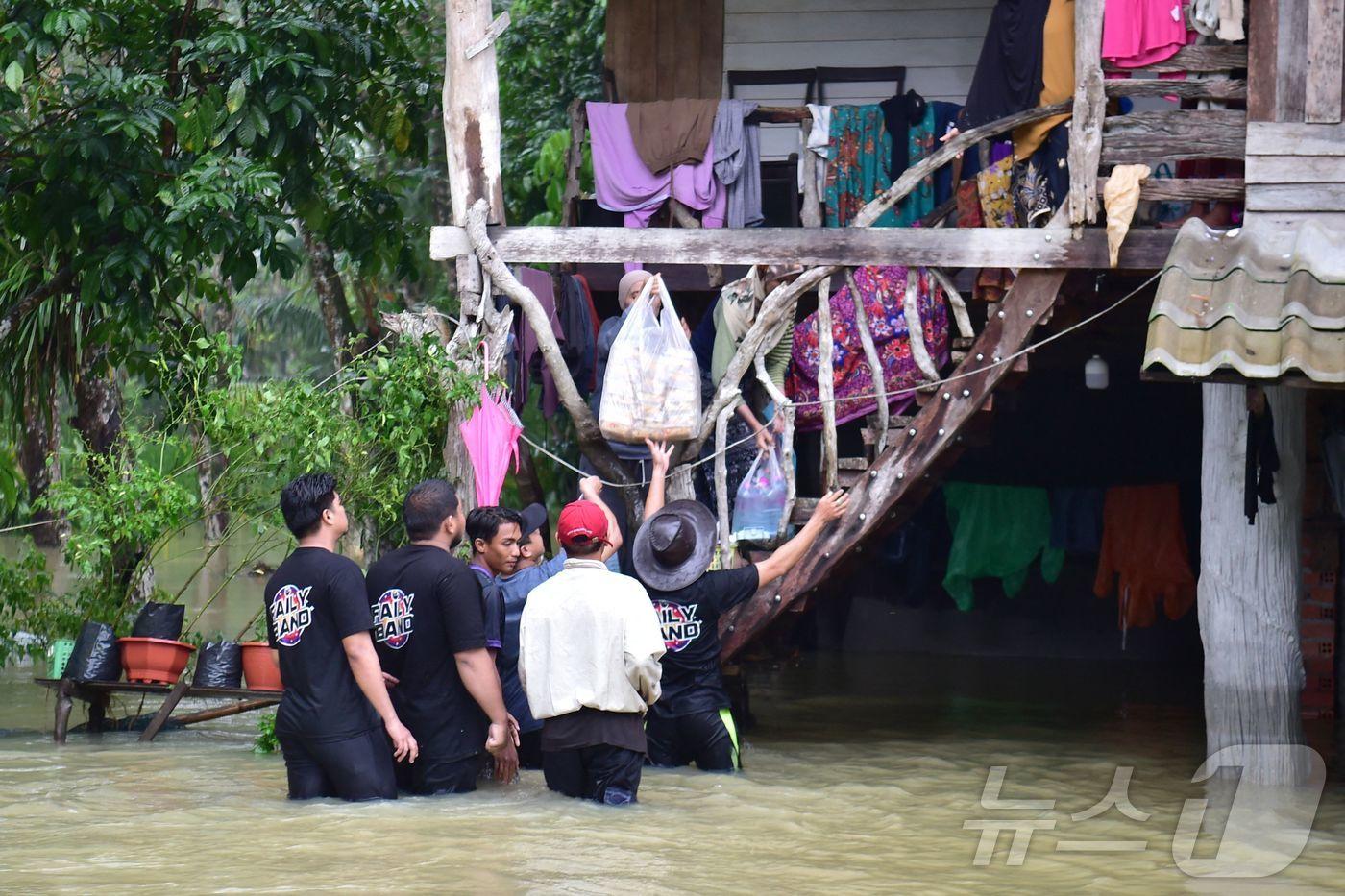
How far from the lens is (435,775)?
6633mm

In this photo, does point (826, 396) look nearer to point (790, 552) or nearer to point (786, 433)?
point (786, 433)

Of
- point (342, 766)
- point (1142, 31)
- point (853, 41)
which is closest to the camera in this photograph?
point (342, 766)

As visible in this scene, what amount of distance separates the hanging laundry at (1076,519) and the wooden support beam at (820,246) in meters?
4.16

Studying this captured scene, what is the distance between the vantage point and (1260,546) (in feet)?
25.7

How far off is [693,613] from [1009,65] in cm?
416

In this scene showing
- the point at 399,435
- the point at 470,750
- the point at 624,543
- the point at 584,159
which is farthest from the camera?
the point at 584,159

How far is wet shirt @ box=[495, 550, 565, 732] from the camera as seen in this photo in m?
7.27

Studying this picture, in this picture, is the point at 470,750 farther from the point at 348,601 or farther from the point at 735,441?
the point at 735,441

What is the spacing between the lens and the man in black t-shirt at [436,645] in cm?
644

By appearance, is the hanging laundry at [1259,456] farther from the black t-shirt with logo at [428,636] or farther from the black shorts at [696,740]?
the black t-shirt with logo at [428,636]

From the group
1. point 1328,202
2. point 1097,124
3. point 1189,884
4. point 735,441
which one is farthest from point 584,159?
point 1189,884

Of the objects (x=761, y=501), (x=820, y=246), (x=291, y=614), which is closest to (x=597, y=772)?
(x=291, y=614)

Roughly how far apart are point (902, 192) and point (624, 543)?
11.0ft

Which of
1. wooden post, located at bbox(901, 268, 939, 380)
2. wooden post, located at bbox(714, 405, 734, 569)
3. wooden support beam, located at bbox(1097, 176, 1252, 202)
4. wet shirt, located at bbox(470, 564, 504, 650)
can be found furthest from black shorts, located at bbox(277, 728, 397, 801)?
wooden support beam, located at bbox(1097, 176, 1252, 202)
